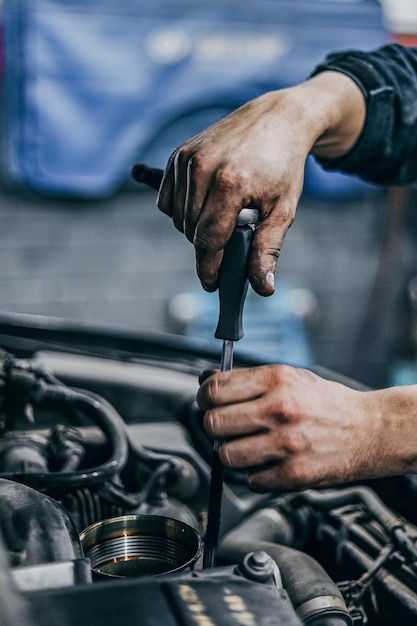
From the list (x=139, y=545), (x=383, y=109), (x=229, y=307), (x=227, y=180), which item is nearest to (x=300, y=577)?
(x=139, y=545)

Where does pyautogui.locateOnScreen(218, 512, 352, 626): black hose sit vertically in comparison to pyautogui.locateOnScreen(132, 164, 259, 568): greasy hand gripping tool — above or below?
below

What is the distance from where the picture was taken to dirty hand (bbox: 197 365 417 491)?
2.82 ft

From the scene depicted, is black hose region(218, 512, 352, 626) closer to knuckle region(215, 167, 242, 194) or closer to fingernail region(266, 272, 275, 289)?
fingernail region(266, 272, 275, 289)

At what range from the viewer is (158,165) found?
3.09m

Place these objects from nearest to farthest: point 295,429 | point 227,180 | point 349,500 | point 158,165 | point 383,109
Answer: point 295,429
point 227,180
point 349,500
point 383,109
point 158,165

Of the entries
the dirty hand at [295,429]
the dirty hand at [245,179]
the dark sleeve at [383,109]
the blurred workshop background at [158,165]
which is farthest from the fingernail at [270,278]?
the blurred workshop background at [158,165]

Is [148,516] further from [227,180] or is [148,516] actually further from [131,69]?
[131,69]

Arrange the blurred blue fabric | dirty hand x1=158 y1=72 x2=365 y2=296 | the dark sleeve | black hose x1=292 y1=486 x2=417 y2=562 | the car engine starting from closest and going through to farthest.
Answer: the car engine < dirty hand x1=158 y1=72 x2=365 y2=296 < black hose x1=292 y1=486 x2=417 y2=562 < the dark sleeve < the blurred blue fabric

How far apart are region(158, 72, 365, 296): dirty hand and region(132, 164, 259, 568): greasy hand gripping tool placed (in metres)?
0.01

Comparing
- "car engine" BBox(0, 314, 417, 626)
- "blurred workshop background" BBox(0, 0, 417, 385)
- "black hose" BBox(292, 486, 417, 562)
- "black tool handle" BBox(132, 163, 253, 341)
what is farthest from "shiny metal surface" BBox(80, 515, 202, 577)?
"blurred workshop background" BBox(0, 0, 417, 385)

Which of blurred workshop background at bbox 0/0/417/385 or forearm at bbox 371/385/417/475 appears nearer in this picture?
forearm at bbox 371/385/417/475

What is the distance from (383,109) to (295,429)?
828 millimetres

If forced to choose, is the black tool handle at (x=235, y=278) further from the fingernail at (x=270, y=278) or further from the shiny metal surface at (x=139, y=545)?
the shiny metal surface at (x=139, y=545)

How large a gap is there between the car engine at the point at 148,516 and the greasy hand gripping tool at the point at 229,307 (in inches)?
1.7
